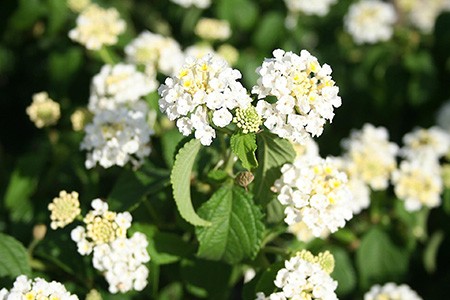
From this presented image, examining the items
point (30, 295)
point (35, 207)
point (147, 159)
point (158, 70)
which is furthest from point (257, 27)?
point (30, 295)

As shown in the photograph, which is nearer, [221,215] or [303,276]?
[303,276]

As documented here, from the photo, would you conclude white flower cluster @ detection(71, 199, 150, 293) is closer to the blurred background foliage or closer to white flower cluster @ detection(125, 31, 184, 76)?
the blurred background foliage

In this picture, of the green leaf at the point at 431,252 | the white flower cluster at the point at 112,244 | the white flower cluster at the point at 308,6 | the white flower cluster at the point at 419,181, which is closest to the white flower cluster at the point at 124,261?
the white flower cluster at the point at 112,244

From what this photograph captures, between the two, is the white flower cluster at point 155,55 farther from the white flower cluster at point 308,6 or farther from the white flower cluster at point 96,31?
the white flower cluster at point 308,6

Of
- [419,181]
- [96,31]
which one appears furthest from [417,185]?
[96,31]

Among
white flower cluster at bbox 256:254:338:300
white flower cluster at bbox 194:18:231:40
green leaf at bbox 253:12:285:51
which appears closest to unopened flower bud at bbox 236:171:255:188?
white flower cluster at bbox 256:254:338:300

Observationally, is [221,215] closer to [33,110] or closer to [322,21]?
[33,110]
